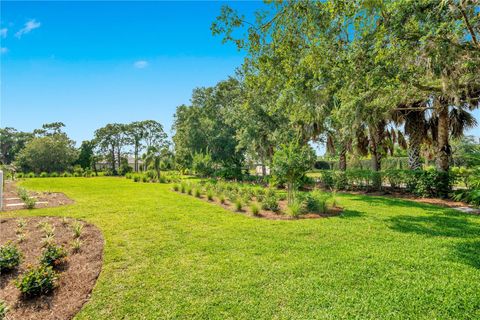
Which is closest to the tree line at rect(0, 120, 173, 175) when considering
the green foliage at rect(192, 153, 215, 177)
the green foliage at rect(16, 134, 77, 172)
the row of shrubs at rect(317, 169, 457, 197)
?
the green foliage at rect(16, 134, 77, 172)

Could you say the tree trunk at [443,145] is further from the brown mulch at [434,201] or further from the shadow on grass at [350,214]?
the shadow on grass at [350,214]

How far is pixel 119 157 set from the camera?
1762 inches

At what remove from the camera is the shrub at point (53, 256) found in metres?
3.72

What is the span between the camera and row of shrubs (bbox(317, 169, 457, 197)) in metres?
9.75

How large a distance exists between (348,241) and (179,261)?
340 centimetres

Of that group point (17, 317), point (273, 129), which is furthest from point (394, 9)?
point (273, 129)

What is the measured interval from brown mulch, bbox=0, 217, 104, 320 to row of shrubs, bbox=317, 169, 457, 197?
10.4 metres

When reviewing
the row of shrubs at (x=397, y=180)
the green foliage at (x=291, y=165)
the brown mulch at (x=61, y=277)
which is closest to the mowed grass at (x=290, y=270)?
the brown mulch at (x=61, y=277)

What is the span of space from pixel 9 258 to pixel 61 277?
39.4 inches

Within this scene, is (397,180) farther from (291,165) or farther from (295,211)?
(295,211)

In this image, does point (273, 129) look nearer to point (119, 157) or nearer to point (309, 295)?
point (309, 295)

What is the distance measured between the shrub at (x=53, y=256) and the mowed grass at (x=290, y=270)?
2.48 feet

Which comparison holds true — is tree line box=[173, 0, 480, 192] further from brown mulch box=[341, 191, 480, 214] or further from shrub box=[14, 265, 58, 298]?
shrub box=[14, 265, 58, 298]

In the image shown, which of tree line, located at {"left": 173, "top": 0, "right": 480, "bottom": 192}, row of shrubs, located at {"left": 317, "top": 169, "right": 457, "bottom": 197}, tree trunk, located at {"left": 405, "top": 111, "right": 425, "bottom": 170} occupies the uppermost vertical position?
tree line, located at {"left": 173, "top": 0, "right": 480, "bottom": 192}
